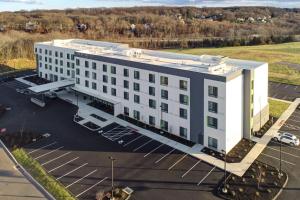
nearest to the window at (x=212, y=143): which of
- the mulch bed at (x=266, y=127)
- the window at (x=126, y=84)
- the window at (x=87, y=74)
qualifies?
the mulch bed at (x=266, y=127)

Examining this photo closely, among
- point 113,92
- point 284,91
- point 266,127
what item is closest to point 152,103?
point 113,92

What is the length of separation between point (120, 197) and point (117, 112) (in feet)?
88.6

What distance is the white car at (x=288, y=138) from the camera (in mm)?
50094

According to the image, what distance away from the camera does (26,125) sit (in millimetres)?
59625

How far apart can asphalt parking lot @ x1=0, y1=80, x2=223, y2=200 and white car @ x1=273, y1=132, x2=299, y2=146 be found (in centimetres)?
1446

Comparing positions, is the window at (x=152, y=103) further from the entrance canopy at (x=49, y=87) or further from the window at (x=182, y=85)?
the entrance canopy at (x=49, y=87)

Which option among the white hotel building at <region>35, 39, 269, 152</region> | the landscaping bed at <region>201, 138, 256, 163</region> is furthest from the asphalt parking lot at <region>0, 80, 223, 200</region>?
the white hotel building at <region>35, 39, 269, 152</region>

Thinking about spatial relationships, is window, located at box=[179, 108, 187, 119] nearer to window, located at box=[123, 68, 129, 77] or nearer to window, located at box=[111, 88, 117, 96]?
window, located at box=[123, 68, 129, 77]

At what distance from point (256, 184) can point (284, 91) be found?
47.6 meters

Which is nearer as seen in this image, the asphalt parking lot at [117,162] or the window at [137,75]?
the asphalt parking lot at [117,162]

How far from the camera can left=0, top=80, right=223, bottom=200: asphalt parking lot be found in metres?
39.3

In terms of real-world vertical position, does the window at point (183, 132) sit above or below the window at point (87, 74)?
below

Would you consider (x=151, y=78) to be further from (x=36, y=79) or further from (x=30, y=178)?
(x=36, y=79)

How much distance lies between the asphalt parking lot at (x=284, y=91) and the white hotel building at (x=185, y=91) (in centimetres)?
1943
